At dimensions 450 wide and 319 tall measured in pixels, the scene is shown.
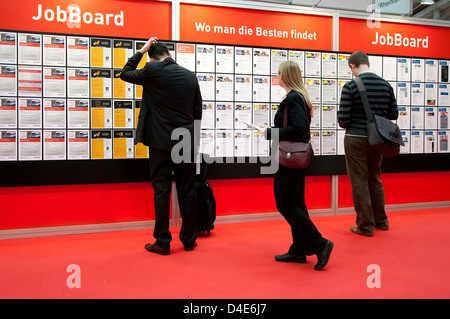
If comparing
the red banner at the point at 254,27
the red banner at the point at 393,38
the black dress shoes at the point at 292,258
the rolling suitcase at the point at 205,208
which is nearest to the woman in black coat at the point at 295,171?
the black dress shoes at the point at 292,258

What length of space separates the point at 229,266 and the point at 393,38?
3.51 meters

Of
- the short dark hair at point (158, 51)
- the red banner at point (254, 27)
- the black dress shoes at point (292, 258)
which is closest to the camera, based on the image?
the black dress shoes at point (292, 258)

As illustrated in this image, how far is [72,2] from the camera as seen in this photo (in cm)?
341

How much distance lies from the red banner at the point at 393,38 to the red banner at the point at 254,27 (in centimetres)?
24

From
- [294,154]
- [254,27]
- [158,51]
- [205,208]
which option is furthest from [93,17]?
[294,154]

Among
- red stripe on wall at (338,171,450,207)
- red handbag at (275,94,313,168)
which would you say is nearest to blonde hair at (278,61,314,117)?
red handbag at (275,94,313,168)

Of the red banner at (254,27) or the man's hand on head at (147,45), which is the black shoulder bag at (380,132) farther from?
the man's hand on head at (147,45)

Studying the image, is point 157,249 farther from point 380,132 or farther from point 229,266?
point 380,132

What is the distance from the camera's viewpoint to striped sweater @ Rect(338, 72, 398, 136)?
3.26 m

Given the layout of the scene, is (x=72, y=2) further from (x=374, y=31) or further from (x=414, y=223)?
(x=414, y=223)

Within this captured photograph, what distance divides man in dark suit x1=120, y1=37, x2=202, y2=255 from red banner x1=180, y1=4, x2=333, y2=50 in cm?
100

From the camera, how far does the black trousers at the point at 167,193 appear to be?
2857 millimetres
